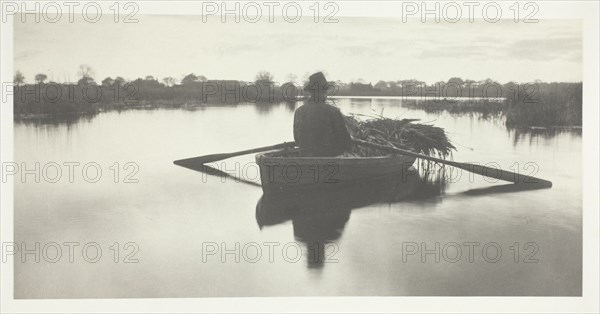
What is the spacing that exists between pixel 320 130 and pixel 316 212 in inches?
14.2

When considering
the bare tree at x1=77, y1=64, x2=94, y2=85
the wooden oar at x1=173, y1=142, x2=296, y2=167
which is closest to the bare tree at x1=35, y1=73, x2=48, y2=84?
the bare tree at x1=77, y1=64, x2=94, y2=85

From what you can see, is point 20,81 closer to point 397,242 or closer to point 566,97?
point 397,242

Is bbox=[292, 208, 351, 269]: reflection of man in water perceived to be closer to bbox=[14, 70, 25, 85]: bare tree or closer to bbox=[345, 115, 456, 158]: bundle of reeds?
bbox=[345, 115, 456, 158]: bundle of reeds

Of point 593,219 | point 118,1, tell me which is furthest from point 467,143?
point 118,1

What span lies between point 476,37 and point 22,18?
1.97 metres

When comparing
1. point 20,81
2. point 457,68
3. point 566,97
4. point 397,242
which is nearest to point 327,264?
point 397,242

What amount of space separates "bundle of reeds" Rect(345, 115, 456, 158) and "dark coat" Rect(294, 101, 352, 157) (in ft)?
0.31

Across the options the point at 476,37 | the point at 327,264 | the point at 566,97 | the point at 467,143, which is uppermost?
the point at 476,37

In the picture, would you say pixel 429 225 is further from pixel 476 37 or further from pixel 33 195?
pixel 33 195

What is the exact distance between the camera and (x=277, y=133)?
274 centimetres

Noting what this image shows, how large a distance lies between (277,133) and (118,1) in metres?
0.89

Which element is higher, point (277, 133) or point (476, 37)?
point (476, 37)

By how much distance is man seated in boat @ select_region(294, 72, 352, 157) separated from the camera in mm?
2688

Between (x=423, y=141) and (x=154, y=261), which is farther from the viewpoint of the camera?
(x=423, y=141)
